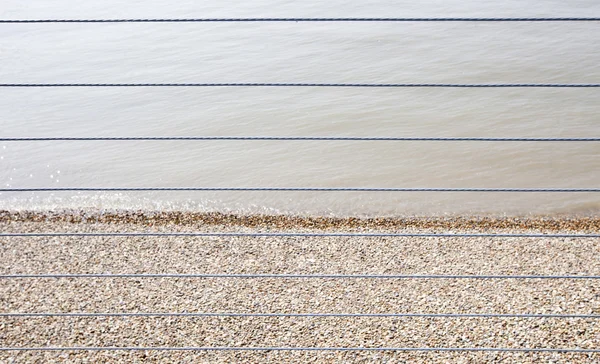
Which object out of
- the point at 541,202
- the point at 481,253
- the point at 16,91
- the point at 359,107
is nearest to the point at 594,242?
the point at 481,253

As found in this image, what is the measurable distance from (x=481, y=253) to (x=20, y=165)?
14.1 ft

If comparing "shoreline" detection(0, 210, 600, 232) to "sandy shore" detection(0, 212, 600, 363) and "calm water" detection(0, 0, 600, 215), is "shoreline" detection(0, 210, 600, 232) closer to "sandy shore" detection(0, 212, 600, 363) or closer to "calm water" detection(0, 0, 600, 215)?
"sandy shore" detection(0, 212, 600, 363)

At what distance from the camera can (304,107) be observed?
7145mm

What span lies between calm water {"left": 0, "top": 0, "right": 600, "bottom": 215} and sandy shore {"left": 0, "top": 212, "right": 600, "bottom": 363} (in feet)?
2.70

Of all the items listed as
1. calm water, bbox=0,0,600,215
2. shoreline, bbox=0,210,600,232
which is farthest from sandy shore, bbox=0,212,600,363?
calm water, bbox=0,0,600,215

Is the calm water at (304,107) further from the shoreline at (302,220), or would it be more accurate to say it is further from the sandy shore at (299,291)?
the sandy shore at (299,291)

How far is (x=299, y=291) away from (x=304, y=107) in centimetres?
357

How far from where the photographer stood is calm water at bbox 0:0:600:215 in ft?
19.3

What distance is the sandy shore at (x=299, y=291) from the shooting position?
3307mm

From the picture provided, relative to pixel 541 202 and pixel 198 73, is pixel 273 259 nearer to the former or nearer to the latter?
pixel 541 202

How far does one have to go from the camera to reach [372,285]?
3902 mm

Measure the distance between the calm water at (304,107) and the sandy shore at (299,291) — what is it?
824 mm

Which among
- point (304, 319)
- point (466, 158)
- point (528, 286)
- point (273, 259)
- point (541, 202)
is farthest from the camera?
point (466, 158)

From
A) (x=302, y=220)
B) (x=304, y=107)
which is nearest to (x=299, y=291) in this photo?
(x=302, y=220)
